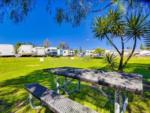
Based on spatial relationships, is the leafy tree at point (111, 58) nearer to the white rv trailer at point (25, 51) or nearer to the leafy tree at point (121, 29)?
the leafy tree at point (121, 29)

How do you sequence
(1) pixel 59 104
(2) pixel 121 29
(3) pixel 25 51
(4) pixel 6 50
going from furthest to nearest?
(3) pixel 25 51
(4) pixel 6 50
(2) pixel 121 29
(1) pixel 59 104

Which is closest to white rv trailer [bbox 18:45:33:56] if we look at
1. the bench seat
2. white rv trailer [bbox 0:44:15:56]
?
white rv trailer [bbox 0:44:15:56]

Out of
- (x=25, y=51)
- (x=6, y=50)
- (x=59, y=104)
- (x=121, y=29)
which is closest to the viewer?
(x=59, y=104)

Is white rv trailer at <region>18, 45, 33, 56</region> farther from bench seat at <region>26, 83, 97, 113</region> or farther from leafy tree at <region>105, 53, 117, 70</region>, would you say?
bench seat at <region>26, 83, 97, 113</region>

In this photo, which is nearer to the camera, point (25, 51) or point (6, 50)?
point (6, 50)

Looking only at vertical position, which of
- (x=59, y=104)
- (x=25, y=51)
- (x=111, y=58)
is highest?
(x=111, y=58)

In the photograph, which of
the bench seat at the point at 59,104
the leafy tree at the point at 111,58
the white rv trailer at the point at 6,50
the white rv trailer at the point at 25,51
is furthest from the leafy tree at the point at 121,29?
the white rv trailer at the point at 25,51

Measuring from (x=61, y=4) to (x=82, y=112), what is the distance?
1708 millimetres

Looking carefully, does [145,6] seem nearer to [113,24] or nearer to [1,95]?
[1,95]

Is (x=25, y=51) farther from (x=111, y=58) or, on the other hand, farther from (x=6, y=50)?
(x=111, y=58)

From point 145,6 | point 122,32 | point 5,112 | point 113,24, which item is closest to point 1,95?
point 5,112

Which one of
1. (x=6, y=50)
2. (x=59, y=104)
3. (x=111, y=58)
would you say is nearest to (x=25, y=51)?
(x=6, y=50)

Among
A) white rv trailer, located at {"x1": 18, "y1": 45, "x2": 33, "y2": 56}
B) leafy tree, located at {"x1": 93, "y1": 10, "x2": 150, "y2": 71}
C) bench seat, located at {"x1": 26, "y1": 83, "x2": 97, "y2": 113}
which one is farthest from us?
white rv trailer, located at {"x1": 18, "y1": 45, "x2": 33, "y2": 56}

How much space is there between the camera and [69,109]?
396 cm
